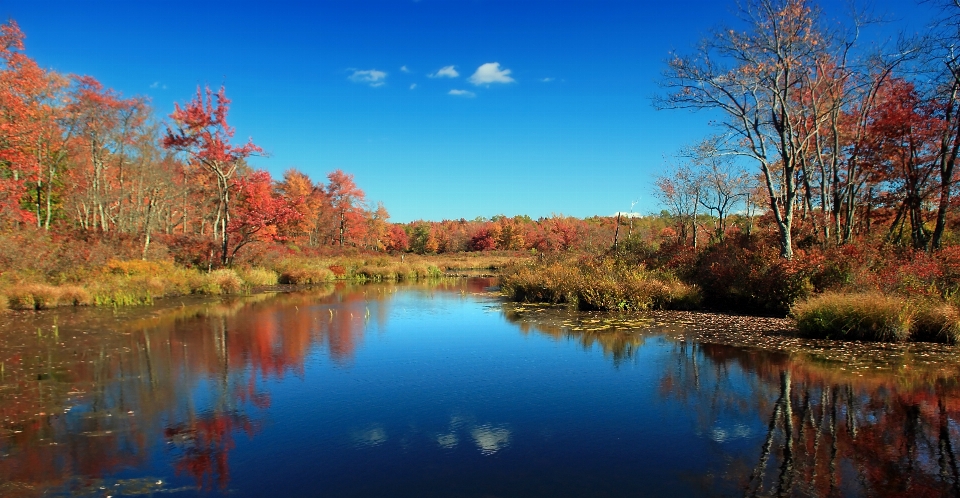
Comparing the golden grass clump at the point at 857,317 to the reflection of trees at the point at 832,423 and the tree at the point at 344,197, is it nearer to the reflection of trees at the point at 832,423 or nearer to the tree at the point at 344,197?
the reflection of trees at the point at 832,423

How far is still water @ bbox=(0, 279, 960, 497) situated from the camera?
5.45 m

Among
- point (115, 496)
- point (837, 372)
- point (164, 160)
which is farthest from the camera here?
point (164, 160)

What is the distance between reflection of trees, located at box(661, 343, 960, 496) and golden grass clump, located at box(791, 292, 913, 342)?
9.09ft

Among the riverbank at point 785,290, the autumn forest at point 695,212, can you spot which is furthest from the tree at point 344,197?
the riverbank at point 785,290

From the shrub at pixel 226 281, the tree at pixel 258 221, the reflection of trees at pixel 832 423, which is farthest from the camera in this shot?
the tree at pixel 258 221

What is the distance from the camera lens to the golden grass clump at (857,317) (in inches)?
467

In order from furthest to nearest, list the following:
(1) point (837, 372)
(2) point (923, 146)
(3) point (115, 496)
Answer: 1. (2) point (923, 146)
2. (1) point (837, 372)
3. (3) point (115, 496)

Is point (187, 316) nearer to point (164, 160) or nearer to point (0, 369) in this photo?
point (0, 369)

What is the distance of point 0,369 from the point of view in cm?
1006

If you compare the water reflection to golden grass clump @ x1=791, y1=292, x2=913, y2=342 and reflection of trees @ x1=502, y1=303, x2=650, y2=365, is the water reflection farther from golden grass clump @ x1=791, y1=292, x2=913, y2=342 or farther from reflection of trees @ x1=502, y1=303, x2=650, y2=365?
golden grass clump @ x1=791, y1=292, x2=913, y2=342

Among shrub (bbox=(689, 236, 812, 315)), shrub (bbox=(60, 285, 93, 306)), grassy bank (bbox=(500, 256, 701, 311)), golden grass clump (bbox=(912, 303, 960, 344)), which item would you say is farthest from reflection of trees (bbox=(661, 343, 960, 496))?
shrub (bbox=(60, 285, 93, 306))

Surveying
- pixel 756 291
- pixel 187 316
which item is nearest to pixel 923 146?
pixel 756 291

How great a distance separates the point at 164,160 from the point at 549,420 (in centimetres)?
4344

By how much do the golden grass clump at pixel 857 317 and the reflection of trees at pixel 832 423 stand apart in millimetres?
2770
